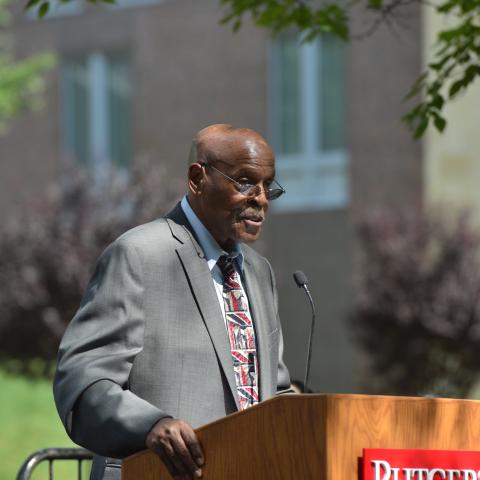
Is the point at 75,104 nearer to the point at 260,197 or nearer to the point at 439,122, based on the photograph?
the point at 439,122

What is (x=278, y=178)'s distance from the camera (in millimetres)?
24562

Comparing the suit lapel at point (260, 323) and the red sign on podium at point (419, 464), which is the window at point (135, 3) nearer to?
the suit lapel at point (260, 323)

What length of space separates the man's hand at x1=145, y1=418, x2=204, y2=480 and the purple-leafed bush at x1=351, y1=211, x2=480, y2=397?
51.1ft

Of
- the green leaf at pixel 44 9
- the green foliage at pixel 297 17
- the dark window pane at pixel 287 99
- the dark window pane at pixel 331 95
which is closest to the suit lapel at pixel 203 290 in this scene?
the green leaf at pixel 44 9

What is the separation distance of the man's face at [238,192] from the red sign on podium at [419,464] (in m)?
1.02

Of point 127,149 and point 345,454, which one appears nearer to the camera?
point 345,454

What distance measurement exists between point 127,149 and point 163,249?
21.3 metres

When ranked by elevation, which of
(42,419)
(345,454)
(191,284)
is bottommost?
(42,419)

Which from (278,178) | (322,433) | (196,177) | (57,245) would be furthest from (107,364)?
(278,178)

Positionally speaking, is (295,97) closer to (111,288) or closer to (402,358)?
(402,358)

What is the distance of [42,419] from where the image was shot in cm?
1772

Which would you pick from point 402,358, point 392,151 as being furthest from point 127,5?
point 402,358

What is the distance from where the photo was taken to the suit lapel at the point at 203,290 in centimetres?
481

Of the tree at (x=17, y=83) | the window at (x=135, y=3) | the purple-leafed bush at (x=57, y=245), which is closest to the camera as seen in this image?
the purple-leafed bush at (x=57, y=245)
